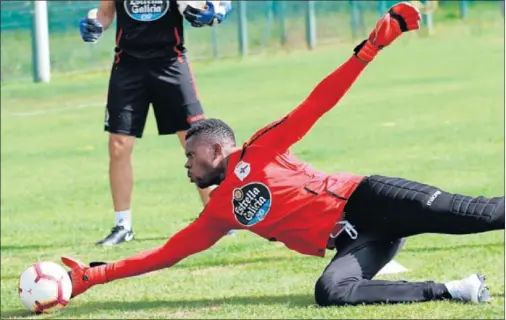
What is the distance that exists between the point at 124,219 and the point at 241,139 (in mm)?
6261

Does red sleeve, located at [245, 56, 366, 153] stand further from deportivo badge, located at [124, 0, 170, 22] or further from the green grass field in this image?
deportivo badge, located at [124, 0, 170, 22]

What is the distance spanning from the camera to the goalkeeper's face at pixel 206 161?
731 centimetres

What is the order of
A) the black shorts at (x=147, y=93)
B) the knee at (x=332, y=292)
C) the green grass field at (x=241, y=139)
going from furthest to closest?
1. the black shorts at (x=147, y=93)
2. the green grass field at (x=241, y=139)
3. the knee at (x=332, y=292)

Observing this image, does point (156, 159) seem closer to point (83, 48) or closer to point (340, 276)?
point (340, 276)

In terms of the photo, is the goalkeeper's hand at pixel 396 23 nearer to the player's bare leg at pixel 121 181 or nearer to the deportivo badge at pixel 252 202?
the deportivo badge at pixel 252 202

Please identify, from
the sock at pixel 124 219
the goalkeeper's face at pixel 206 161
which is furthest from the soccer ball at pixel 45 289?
the sock at pixel 124 219

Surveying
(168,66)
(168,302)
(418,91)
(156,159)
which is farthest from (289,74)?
(168,302)

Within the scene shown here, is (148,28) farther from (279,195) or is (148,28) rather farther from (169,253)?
(279,195)

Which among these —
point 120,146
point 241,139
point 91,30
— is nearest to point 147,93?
point 120,146

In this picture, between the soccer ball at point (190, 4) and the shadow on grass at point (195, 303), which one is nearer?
the shadow on grass at point (195, 303)

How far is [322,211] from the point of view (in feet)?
23.8

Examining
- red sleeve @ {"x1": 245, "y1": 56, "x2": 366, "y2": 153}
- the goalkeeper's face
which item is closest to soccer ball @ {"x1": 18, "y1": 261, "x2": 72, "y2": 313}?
the goalkeeper's face

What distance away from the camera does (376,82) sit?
22.9m

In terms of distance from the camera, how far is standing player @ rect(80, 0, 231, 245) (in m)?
9.95
